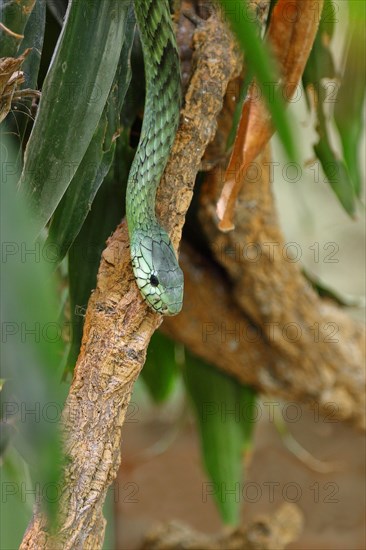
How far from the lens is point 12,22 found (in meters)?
0.70

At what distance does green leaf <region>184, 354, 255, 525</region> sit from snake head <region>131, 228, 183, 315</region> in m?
0.66

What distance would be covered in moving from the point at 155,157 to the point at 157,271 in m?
0.12

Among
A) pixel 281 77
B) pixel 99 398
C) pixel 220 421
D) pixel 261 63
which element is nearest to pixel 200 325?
pixel 220 421

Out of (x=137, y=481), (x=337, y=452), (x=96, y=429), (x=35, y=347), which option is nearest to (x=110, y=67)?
(x=96, y=429)

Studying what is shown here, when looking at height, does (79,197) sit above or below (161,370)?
above

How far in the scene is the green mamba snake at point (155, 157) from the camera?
27.4 inches

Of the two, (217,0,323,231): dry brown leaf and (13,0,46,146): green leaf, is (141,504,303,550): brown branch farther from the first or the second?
(13,0,46,146): green leaf

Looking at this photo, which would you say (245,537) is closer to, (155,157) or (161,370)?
(161,370)

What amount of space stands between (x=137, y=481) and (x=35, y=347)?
2.20 m

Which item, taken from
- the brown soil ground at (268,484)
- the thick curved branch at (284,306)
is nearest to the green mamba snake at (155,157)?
the thick curved branch at (284,306)

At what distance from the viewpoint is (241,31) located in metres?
0.31

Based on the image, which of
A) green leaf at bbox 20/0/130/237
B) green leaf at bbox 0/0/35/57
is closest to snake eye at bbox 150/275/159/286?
green leaf at bbox 20/0/130/237

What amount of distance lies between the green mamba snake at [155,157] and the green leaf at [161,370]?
62cm

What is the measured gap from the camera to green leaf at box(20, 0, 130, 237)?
2.15 feet
